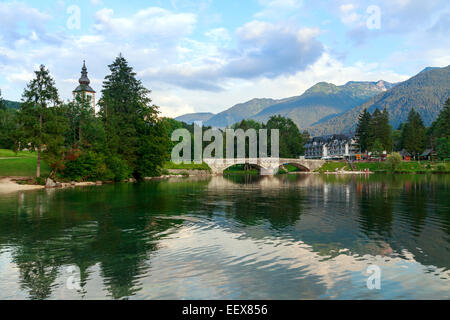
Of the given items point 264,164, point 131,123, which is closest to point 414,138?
point 264,164

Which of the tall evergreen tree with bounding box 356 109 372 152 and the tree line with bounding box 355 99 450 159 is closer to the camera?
the tree line with bounding box 355 99 450 159

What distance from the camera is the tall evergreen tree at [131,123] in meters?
63.8

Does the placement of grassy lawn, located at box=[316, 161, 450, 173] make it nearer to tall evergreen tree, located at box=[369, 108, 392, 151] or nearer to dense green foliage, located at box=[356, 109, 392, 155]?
dense green foliage, located at box=[356, 109, 392, 155]

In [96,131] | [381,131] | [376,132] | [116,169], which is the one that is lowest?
[116,169]

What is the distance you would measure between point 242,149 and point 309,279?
125 metres

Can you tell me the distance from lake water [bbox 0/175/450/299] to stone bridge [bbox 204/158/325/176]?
85991mm

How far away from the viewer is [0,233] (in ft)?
56.1

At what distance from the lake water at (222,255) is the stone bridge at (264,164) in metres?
86.0

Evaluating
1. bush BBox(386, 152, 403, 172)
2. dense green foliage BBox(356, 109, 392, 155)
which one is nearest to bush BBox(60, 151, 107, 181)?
bush BBox(386, 152, 403, 172)

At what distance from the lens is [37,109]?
47.7m

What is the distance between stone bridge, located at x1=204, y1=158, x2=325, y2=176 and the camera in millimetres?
110062

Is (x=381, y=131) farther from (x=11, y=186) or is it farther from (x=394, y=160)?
(x=11, y=186)

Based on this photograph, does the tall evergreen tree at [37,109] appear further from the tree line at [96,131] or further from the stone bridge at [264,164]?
the stone bridge at [264,164]

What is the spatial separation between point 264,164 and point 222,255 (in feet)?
345
